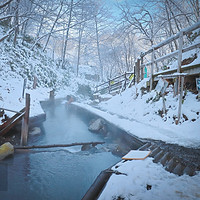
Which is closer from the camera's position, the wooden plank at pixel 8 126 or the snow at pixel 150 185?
the snow at pixel 150 185

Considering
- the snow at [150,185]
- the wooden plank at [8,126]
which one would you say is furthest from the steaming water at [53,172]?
the snow at [150,185]

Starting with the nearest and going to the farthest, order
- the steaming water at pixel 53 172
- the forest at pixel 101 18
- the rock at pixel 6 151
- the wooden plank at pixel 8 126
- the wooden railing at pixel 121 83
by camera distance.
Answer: the steaming water at pixel 53 172 → the rock at pixel 6 151 → the wooden plank at pixel 8 126 → the forest at pixel 101 18 → the wooden railing at pixel 121 83

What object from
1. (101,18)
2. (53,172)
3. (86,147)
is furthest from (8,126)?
(101,18)

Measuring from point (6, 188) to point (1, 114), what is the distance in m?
3.00

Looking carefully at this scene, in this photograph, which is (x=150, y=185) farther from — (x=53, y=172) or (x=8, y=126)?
(x=8, y=126)

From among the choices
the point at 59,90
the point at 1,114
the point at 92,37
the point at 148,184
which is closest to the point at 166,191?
the point at 148,184

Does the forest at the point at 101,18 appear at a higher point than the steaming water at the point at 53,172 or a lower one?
higher

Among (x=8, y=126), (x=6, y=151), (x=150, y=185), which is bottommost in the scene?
(x=6, y=151)

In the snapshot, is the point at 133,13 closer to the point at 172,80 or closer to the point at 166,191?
the point at 172,80

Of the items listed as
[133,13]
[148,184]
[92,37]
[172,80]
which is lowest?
[148,184]

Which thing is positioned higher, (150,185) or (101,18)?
(101,18)

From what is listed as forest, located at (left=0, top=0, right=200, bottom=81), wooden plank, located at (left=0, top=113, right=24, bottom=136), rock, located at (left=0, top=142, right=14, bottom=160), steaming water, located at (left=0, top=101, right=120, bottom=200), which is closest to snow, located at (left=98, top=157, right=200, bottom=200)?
steaming water, located at (left=0, top=101, right=120, bottom=200)

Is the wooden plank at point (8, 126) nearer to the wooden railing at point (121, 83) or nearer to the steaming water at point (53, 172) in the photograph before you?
the steaming water at point (53, 172)

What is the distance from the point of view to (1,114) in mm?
4727
